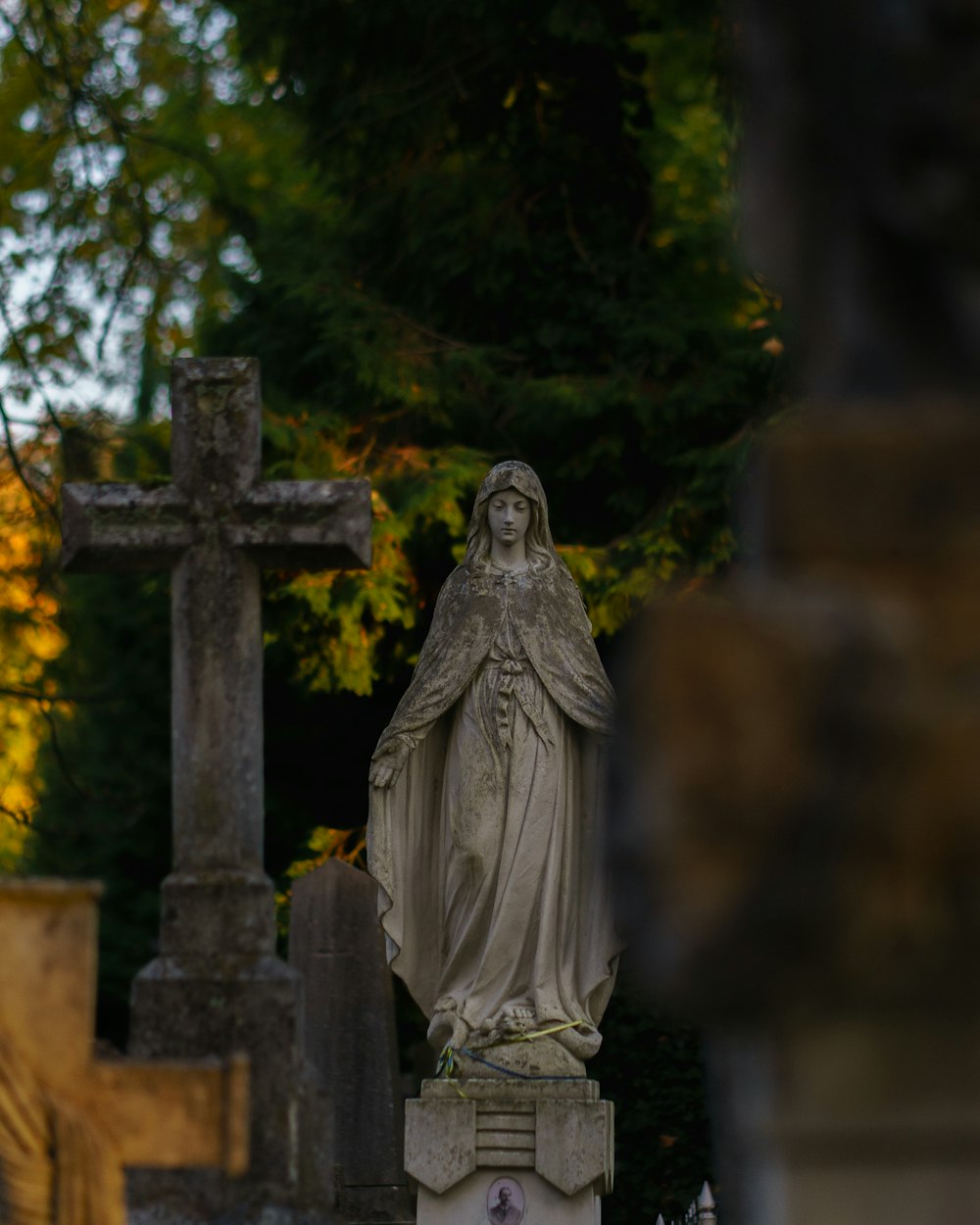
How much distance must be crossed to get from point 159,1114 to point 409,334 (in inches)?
431

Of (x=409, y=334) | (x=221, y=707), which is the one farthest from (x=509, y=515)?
(x=409, y=334)

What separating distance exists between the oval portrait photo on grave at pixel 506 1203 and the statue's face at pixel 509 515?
268cm

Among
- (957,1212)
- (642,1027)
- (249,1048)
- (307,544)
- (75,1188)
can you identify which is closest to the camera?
(957,1212)

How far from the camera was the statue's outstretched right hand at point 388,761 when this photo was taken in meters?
8.41

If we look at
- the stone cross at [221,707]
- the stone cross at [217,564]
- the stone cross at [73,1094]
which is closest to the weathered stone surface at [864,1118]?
the stone cross at [73,1094]

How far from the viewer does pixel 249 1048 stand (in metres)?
4.99

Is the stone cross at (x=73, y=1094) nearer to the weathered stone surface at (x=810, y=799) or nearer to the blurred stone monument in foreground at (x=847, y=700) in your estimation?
the blurred stone monument in foreground at (x=847, y=700)

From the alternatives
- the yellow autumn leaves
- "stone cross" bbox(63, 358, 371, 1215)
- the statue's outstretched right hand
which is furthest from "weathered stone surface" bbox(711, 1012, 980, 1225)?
the yellow autumn leaves

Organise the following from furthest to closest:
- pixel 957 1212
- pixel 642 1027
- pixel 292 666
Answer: pixel 292 666, pixel 642 1027, pixel 957 1212

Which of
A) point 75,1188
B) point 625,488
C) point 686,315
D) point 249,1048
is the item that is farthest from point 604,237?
point 75,1188

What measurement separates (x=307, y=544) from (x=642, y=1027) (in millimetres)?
7521

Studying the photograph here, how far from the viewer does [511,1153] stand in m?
7.73

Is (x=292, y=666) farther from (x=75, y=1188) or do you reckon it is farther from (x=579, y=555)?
(x=75, y=1188)

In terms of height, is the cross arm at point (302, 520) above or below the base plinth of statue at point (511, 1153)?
above
